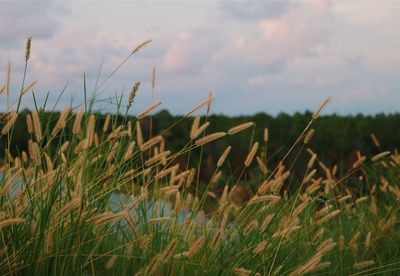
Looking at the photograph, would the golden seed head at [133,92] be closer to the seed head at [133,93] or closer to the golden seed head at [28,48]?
the seed head at [133,93]

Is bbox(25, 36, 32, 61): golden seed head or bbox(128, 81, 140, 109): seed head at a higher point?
bbox(25, 36, 32, 61): golden seed head

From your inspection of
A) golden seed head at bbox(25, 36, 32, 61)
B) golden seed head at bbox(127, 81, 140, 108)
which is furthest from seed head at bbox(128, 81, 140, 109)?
golden seed head at bbox(25, 36, 32, 61)

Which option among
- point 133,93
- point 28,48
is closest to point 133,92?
point 133,93

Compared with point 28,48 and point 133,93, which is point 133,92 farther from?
point 28,48

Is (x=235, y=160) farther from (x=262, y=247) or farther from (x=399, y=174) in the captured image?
(x=262, y=247)

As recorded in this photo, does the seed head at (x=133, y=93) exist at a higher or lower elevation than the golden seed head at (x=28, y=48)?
Answer: lower

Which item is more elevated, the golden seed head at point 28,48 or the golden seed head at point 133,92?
the golden seed head at point 28,48

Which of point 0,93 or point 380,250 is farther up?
point 0,93

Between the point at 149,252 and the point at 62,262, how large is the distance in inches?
17.4

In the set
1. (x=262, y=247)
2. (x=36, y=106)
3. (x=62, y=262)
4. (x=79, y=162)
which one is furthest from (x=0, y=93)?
(x=262, y=247)

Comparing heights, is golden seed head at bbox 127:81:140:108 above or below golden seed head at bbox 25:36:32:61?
below

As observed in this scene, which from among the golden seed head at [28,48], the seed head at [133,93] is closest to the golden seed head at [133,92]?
the seed head at [133,93]

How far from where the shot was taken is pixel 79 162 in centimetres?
291

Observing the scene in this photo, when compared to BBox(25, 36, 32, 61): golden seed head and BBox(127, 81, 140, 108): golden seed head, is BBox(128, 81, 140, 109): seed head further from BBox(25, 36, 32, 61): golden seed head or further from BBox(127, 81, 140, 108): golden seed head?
BBox(25, 36, 32, 61): golden seed head
